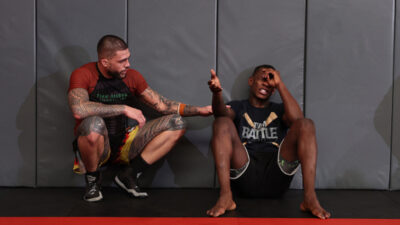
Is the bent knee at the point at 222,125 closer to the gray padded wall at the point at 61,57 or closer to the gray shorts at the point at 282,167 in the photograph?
the gray shorts at the point at 282,167

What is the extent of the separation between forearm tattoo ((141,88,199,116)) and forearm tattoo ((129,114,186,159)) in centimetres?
11

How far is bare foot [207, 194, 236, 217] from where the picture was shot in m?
2.04

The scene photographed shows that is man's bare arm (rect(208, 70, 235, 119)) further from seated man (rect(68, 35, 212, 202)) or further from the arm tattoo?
the arm tattoo

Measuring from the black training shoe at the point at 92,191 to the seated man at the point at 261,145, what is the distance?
33.3 inches

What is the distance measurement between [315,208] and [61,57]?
222 cm

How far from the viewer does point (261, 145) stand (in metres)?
2.46

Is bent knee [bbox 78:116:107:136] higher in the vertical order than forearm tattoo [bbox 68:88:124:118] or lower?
lower

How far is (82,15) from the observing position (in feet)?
9.11

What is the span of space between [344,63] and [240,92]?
2.90ft

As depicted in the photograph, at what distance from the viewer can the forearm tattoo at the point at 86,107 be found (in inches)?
90.4

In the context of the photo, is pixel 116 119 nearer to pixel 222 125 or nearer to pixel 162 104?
pixel 162 104

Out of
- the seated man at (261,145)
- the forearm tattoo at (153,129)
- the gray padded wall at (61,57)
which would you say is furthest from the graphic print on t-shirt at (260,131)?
the gray padded wall at (61,57)

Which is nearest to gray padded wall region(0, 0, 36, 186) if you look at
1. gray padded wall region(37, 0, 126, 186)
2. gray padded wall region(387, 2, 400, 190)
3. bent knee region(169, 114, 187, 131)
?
gray padded wall region(37, 0, 126, 186)

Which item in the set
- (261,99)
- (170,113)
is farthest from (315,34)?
(170,113)
